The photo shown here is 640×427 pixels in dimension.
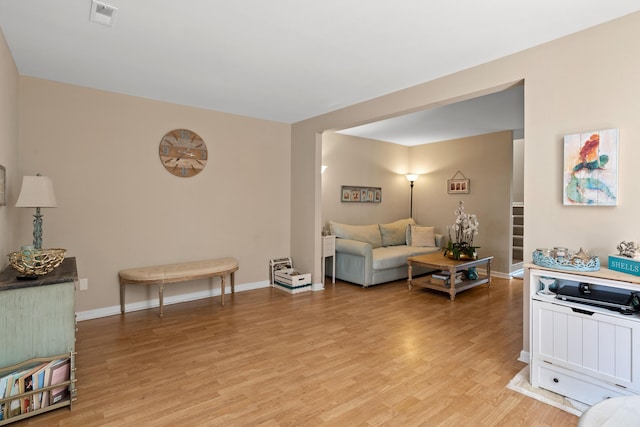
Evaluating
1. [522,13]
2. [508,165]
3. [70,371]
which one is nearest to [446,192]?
[508,165]

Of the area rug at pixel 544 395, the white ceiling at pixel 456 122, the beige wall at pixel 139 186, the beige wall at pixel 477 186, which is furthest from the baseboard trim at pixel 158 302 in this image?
the beige wall at pixel 477 186

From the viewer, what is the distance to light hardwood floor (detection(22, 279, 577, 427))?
199cm

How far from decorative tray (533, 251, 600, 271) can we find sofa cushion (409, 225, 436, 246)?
3817mm

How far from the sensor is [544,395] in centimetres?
217

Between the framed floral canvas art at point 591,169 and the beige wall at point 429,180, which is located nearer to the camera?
the framed floral canvas art at point 591,169

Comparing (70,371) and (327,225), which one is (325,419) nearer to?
(70,371)

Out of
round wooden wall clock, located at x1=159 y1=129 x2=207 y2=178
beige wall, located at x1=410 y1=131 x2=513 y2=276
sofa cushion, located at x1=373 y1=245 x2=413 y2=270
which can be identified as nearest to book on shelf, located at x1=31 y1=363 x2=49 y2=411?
round wooden wall clock, located at x1=159 y1=129 x2=207 y2=178

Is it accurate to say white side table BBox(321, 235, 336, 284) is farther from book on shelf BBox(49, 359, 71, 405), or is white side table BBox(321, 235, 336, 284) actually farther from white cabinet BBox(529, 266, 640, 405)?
book on shelf BBox(49, 359, 71, 405)

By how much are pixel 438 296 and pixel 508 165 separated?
2706 mm

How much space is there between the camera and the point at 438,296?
4.57m

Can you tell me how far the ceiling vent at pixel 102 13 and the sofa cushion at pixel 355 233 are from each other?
13.1 ft

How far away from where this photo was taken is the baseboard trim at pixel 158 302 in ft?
11.8

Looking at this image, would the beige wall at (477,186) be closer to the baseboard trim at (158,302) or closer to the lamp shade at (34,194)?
the baseboard trim at (158,302)

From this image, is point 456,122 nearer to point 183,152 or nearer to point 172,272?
point 183,152
